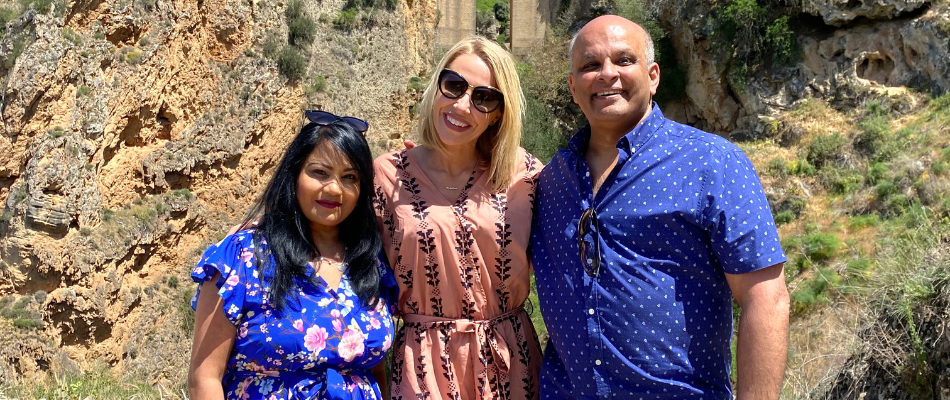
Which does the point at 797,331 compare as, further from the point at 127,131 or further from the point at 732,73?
the point at 127,131

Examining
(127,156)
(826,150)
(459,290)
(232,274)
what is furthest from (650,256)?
(826,150)

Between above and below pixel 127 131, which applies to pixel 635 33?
above

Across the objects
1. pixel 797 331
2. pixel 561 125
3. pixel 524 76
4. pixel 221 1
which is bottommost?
pixel 797 331

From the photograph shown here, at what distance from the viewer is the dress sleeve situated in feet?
6.78

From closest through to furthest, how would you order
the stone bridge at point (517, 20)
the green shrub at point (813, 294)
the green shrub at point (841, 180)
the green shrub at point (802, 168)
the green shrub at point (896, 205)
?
the green shrub at point (813, 294) < the green shrub at point (896, 205) < the green shrub at point (841, 180) < the green shrub at point (802, 168) < the stone bridge at point (517, 20)

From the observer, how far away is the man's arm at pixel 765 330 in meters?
1.90

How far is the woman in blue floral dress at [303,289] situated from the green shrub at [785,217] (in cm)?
1377

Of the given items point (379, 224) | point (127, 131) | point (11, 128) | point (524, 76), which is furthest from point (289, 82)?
point (379, 224)

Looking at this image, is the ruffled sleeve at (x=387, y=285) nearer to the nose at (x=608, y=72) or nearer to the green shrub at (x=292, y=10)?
the nose at (x=608, y=72)

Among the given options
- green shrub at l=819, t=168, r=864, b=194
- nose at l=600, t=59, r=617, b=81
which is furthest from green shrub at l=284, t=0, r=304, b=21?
nose at l=600, t=59, r=617, b=81

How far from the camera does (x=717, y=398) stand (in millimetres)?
2082

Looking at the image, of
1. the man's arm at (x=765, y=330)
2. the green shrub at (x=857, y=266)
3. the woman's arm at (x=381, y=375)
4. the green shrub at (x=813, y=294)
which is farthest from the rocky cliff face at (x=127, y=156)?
the green shrub at (x=857, y=266)

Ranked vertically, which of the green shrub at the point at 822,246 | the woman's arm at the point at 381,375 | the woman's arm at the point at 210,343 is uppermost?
the woman's arm at the point at 210,343

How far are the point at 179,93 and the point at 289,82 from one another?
8.03ft
